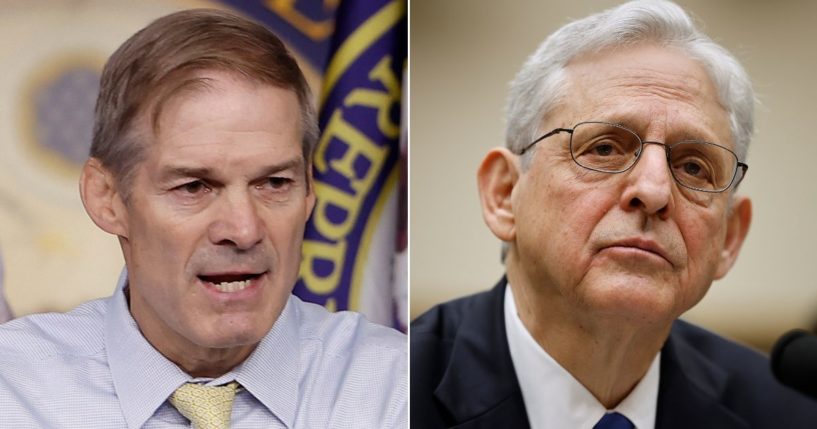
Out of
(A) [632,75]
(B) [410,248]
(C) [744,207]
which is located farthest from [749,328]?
(B) [410,248]

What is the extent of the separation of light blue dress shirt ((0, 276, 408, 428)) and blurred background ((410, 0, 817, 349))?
0.22 metres

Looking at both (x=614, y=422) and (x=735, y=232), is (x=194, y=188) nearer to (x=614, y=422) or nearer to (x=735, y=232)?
(x=614, y=422)

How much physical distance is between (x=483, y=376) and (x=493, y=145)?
0.55 m

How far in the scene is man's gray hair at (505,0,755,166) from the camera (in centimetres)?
211

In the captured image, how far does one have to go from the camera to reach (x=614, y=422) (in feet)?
7.18

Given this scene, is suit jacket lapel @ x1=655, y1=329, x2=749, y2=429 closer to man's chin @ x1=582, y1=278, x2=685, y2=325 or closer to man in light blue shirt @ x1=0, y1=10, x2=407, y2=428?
man's chin @ x1=582, y1=278, x2=685, y2=325

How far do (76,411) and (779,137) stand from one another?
5.73 ft

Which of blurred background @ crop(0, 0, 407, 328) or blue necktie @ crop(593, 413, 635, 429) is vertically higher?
blurred background @ crop(0, 0, 407, 328)

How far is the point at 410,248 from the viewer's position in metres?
2.27

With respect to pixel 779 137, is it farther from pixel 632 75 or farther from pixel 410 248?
pixel 410 248

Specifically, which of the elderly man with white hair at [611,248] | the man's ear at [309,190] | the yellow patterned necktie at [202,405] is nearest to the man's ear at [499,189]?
the elderly man with white hair at [611,248]

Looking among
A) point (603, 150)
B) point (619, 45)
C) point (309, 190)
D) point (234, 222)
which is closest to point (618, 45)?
point (619, 45)

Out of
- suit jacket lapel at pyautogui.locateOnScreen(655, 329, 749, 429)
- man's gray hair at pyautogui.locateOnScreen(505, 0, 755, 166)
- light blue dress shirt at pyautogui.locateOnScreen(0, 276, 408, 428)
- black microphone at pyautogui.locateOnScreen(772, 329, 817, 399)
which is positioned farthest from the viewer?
suit jacket lapel at pyautogui.locateOnScreen(655, 329, 749, 429)

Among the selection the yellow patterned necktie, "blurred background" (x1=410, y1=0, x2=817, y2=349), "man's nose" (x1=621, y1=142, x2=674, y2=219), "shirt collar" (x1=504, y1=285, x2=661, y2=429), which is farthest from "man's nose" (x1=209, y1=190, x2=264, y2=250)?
"man's nose" (x1=621, y1=142, x2=674, y2=219)
